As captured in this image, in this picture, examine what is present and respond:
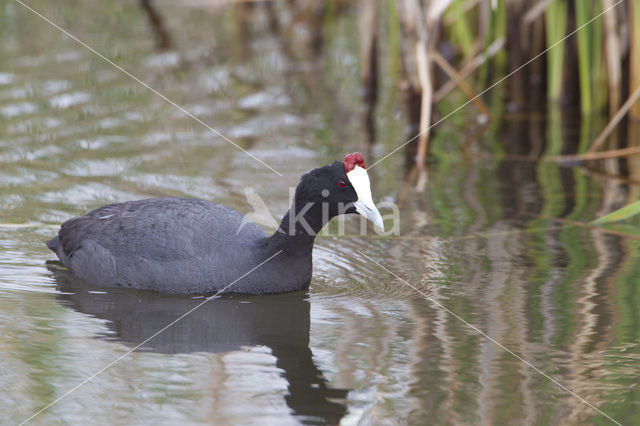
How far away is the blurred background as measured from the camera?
387cm

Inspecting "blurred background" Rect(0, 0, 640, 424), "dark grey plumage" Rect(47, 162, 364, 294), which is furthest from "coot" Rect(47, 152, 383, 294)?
"blurred background" Rect(0, 0, 640, 424)

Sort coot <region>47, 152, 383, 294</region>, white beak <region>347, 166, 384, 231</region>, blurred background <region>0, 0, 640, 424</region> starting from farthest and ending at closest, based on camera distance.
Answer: coot <region>47, 152, 383, 294</region> → white beak <region>347, 166, 384, 231</region> → blurred background <region>0, 0, 640, 424</region>

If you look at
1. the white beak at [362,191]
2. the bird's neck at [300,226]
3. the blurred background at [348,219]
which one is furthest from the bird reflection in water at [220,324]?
the white beak at [362,191]

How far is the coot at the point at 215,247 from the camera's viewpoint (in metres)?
4.76

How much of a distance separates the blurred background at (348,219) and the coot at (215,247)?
109 millimetres

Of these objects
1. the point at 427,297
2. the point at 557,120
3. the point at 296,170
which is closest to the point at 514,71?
the point at 557,120

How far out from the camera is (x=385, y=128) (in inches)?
324

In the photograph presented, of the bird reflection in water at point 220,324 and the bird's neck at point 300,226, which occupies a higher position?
the bird's neck at point 300,226

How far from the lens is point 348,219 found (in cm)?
616

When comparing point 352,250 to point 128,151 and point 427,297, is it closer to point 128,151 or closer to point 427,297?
point 427,297

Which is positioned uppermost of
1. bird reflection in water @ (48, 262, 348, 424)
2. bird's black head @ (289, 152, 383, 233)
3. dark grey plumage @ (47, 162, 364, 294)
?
bird's black head @ (289, 152, 383, 233)

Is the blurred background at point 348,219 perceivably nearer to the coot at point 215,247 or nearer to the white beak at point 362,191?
the coot at point 215,247

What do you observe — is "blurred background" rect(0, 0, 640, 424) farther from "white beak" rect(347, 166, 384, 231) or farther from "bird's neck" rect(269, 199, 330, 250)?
"white beak" rect(347, 166, 384, 231)

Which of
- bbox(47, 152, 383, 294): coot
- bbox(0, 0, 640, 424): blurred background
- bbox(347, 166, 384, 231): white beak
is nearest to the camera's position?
bbox(0, 0, 640, 424): blurred background
